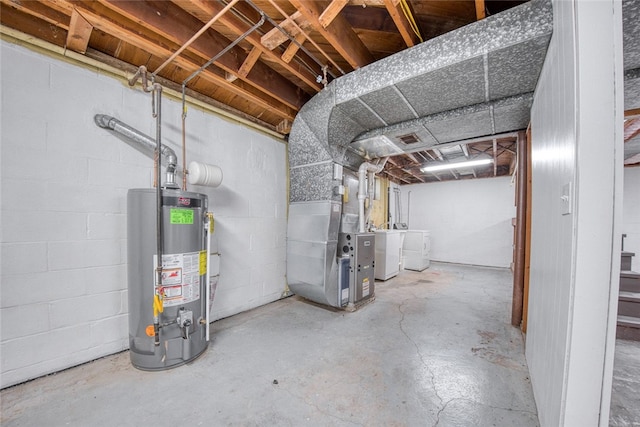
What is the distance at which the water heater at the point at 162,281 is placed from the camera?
1.69 metres

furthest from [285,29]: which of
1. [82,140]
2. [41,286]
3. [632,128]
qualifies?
[632,128]

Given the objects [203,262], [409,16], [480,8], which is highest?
[409,16]

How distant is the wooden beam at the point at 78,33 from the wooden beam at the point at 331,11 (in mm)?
1538

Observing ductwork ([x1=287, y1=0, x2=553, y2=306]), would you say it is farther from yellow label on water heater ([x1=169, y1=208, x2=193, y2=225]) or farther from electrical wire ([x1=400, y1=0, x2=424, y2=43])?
yellow label on water heater ([x1=169, y1=208, x2=193, y2=225])

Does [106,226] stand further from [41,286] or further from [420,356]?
[420,356]

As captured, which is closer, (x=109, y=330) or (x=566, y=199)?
(x=566, y=199)

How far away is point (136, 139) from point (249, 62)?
1.16 meters

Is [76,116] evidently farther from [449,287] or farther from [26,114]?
[449,287]

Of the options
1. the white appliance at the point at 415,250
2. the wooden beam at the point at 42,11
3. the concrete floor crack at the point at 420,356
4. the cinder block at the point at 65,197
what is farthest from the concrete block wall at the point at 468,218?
the wooden beam at the point at 42,11

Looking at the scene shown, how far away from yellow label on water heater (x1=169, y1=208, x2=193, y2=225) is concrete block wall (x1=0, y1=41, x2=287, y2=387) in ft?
1.91

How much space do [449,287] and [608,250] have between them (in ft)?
12.2

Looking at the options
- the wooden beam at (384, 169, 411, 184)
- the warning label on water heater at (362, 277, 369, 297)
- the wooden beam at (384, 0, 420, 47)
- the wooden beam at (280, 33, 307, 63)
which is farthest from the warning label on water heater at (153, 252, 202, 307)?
the wooden beam at (384, 169, 411, 184)

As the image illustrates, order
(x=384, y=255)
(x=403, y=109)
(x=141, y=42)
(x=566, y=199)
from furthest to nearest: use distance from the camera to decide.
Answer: (x=384, y=255) < (x=403, y=109) < (x=141, y=42) < (x=566, y=199)

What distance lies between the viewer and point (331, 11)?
4.73ft
